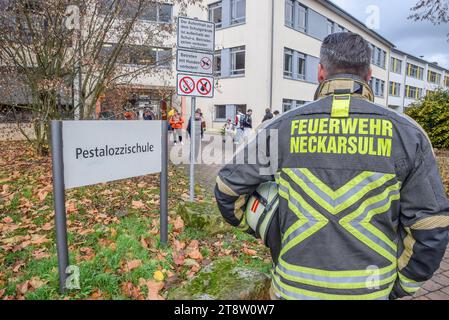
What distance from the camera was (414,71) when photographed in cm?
5356

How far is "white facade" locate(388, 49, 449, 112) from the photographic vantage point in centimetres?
4662

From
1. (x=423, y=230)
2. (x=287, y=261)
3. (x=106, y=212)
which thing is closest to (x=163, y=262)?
(x=106, y=212)

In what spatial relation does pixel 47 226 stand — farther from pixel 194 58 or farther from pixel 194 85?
pixel 194 58

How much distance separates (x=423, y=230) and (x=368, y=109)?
542 mm

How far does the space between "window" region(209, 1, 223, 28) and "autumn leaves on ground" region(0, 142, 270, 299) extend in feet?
71.5

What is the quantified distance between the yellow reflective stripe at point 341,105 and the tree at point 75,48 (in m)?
7.54

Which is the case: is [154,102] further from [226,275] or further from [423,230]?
[423,230]

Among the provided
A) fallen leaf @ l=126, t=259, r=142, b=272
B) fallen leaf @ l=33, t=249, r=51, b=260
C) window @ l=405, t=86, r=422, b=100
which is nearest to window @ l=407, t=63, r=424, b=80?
window @ l=405, t=86, r=422, b=100

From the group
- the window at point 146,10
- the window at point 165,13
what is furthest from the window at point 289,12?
the window at point 146,10

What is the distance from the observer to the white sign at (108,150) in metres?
2.99

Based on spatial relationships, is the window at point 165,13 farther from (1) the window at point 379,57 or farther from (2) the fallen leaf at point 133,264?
(1) the window at point 379,57

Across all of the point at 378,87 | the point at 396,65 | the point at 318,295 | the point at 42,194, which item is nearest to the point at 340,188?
the point at 318,295

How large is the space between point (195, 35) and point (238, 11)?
2021cm

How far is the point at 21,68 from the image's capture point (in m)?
8.74
